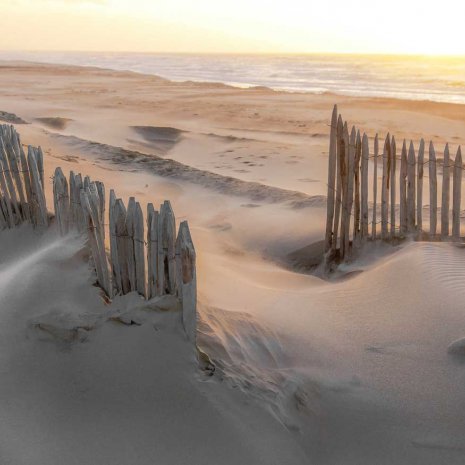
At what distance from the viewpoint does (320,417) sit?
3.15 m

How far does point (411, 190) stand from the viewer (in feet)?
17.8

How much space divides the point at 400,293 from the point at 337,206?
57.2 inches

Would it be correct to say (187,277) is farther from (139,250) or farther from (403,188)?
(403,188)

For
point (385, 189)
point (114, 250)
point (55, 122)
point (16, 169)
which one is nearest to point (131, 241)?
point (114, 250)

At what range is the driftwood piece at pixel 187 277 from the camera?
3.15 m

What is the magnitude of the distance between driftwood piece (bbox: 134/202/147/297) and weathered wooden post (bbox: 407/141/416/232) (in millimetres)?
2979

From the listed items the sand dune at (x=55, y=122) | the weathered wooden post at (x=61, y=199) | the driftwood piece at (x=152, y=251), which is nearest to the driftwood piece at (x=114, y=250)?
the driftwood piece at (x=152, y=251)

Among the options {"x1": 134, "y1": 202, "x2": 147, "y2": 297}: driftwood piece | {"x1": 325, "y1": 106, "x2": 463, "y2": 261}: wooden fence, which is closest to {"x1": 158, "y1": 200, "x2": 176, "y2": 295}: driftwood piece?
{"x1": 134, "y1": 202, "x2": 147, "y2": 297}: driftwood piece

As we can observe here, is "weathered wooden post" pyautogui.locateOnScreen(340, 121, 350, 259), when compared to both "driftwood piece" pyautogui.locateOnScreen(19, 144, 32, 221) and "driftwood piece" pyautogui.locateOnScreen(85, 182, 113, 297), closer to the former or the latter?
"driftwood piece" pyautogui.locateOnScreen(85, 182, 113, 297)

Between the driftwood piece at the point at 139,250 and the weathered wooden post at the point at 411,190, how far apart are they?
9.77 ft

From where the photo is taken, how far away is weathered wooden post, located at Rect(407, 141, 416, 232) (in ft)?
17.5

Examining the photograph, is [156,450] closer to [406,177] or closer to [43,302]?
[43,302]

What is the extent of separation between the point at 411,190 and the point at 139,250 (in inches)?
122

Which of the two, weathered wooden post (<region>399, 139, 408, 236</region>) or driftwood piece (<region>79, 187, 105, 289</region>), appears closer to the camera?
driftwood piece (<region>79, 187, 105, 289</region>)
